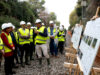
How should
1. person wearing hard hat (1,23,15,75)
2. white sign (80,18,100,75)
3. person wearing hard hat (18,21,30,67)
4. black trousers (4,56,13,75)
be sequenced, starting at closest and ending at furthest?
white sign (80,18,100,75) → person wearing hard hat (1,23,15,75) → black trousers (4,56,13,75) → person wearing hard hat (18,21,30,67)

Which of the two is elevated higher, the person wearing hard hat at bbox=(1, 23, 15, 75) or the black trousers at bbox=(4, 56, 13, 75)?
the person wearing hard hat at bbox=(1, 23, 15, 75)

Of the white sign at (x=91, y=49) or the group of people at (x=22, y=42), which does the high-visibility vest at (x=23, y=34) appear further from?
the white sign at (x=91, y=49)

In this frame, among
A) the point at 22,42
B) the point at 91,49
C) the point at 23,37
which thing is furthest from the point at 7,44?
the point at 91,49

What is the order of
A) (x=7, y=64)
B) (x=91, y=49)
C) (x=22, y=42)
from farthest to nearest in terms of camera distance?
1. (x=22, y=42)
2. (x=7, y=64)
3. (x=91, y=49)

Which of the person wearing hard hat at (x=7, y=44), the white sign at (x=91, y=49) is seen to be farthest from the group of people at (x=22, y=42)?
the white sign at (x=91, y=49)

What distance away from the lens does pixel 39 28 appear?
5.53m

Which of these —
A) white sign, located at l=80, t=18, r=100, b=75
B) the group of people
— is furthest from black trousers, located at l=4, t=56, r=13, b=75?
white sign, located at l=80, t=18, r=100, b=75

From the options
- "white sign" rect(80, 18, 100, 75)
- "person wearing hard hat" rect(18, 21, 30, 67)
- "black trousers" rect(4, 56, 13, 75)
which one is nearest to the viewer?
"white sign" rect(80, 18, 100, 75)

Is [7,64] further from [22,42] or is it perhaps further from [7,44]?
[22,42]

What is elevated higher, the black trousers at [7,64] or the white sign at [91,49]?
the white sign at [91,49]

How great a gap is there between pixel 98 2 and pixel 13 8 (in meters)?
11.4

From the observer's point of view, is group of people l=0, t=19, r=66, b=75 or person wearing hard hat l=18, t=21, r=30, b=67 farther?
person wearing hard hat l=18, t=21, r=30, b=67

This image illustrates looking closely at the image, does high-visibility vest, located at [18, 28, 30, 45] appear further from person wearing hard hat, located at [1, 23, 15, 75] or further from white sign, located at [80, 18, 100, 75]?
white sign, located at [80, 18, 100, 75]

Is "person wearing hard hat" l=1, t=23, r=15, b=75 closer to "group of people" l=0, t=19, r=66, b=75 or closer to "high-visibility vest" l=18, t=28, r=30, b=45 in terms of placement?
"group of people" l=0, t=19, r=66, b=75
